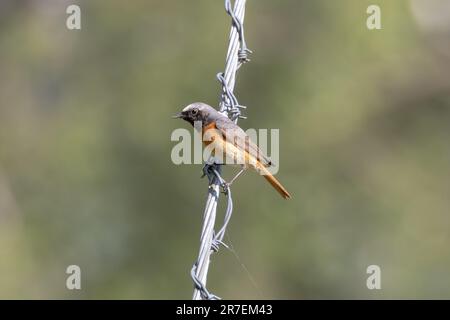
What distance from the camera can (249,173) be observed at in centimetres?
1307

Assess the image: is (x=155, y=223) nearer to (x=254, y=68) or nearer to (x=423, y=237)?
(x=254, y=68)

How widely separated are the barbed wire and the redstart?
61cm

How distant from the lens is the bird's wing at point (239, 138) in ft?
19.7

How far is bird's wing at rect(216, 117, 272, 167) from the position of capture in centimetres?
601

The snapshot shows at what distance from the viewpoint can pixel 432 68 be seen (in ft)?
50.9

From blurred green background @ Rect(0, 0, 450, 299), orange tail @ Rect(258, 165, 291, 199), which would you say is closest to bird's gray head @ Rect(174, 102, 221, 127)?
orange tail @ Rect(258, 165, 291, 199)

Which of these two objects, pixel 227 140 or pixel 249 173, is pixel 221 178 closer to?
pixel 227 140

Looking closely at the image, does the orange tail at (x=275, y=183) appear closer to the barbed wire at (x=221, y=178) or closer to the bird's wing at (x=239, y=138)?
the bird's wing at (x=239, y=138)

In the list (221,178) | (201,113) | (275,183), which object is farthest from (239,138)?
(221,178)

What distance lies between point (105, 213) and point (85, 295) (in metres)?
1.49

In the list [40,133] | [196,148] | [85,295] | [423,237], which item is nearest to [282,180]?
[423,237]

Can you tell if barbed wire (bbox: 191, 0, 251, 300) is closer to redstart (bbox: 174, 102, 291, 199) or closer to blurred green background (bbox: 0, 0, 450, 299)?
redstart (bbox: 174, 102, 291, 199)

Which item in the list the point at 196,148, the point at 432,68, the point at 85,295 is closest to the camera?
the point at 196,148

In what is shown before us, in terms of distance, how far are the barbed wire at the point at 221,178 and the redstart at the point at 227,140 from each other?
61 centimetres
